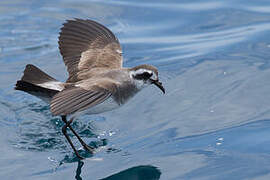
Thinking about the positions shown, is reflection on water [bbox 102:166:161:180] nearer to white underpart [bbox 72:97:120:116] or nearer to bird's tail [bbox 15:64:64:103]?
white underpart [bbox 72:97:120:116]

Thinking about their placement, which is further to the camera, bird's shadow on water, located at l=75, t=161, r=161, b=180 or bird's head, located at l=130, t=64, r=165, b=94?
bird's head, located at l=130, t=64, r=165, b=94

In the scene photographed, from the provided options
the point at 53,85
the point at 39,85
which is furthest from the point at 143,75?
the point at 39,85

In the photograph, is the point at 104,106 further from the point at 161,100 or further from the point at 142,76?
the point at 161,100

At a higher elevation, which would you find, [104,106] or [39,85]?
[39,85]

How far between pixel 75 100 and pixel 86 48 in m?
2.63

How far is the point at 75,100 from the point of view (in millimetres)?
6078

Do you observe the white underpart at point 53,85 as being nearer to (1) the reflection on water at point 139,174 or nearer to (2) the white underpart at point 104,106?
(2) the white underpart at point 104,106

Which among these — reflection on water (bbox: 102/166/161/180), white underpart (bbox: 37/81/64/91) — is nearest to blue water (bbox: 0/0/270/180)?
reflection on water (bbox: 102/166/161/180)

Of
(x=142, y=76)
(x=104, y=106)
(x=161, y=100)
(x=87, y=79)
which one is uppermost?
(x=142, y=76)

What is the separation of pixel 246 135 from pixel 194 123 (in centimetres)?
78

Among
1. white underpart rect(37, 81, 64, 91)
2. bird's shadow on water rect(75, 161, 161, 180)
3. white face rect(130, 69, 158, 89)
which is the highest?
white face rect(130, 69, 158, 89)

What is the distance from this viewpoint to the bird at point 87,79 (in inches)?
244

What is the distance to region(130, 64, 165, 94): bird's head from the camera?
725 cm

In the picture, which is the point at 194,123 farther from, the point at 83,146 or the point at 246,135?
the point at 83,146
